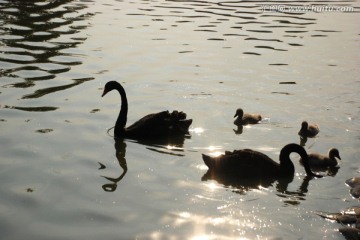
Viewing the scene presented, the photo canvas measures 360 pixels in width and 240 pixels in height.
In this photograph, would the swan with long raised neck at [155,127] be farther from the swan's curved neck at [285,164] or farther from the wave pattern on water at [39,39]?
the wave pattern on water at [39,39]

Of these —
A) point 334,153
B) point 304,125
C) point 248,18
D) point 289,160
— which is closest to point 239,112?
point 304,125

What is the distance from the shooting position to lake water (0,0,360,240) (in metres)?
8.70

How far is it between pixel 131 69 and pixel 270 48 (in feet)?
22.9

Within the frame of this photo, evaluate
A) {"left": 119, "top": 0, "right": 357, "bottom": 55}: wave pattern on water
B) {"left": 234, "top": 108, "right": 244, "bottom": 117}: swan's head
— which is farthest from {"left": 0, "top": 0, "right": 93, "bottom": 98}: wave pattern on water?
{"left": 234, "top": 108, "right": 244, "bottom": 117}: swan's head

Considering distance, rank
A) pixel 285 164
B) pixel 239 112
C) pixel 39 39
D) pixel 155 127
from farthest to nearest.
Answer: pixel 39 39, pixel 239 112, pixel 155 127, pixel 285 164

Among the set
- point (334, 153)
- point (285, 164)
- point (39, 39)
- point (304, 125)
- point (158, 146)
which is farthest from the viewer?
point (39, 39)

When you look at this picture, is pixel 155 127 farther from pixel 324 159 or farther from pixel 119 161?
pixel 324 159

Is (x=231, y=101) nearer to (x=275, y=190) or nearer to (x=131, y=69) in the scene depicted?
(x=131, y=69)

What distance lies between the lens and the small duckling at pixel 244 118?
44.6 ft

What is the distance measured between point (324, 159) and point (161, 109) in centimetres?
515

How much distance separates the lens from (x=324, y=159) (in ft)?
36.6

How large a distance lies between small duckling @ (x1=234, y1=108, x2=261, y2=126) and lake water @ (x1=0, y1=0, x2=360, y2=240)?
20 centimetres

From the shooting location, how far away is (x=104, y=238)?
8.00 metres

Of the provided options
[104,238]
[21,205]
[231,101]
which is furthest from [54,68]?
[104,238]
